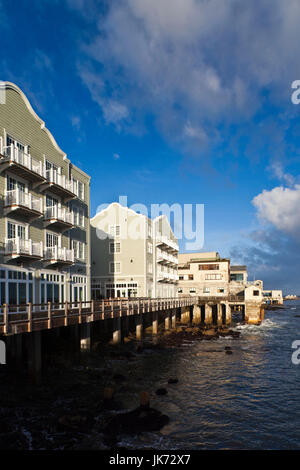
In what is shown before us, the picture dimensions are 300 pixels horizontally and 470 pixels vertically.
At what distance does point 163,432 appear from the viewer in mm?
14094

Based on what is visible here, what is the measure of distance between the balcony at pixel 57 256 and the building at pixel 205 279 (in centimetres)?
4533

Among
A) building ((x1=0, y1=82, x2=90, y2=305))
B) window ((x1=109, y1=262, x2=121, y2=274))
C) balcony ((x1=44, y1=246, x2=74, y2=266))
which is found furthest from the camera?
window ((x1=109, y1=262, x2=121, y2=274))

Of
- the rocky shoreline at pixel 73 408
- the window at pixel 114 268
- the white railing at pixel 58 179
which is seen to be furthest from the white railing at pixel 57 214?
the window at pixel 114 268

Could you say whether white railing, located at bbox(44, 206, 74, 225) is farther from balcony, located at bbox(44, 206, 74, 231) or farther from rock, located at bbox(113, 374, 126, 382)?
rock, located at bbox(113, 374, 126, 382)

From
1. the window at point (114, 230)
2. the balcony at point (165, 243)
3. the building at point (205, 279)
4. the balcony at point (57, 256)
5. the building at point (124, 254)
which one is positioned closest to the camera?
the balcony at point (57, 256)

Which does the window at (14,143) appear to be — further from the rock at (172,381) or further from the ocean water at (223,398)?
the rock at (172,381)

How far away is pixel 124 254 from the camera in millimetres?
48219

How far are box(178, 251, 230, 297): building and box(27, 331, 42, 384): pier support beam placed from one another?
54462mm

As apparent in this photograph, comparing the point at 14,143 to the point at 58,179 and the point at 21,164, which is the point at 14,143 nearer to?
the point at 21,164

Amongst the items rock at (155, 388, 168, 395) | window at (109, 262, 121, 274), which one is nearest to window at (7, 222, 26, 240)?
rock at (155, 388, 168, 395)

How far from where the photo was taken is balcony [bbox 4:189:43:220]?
23.4 metres

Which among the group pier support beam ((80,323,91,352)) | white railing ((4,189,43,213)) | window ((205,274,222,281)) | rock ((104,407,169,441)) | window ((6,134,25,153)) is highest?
window ((6,134,25,153))

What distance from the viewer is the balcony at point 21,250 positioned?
907 inches
